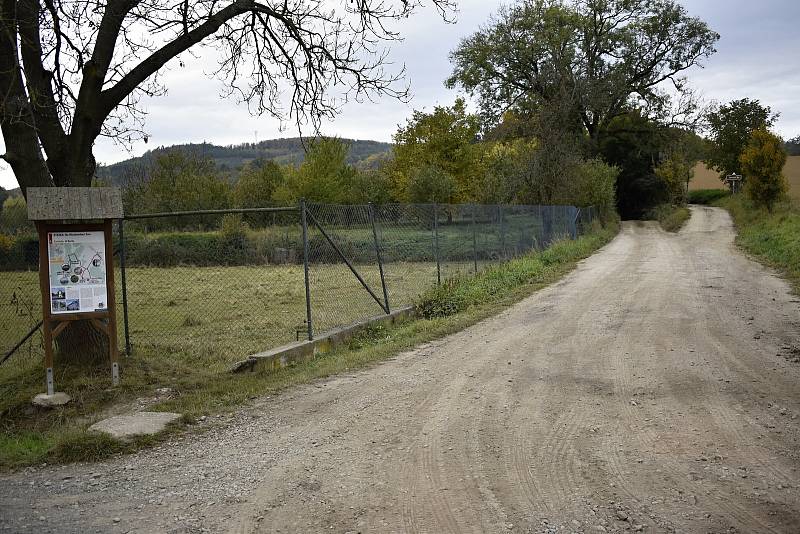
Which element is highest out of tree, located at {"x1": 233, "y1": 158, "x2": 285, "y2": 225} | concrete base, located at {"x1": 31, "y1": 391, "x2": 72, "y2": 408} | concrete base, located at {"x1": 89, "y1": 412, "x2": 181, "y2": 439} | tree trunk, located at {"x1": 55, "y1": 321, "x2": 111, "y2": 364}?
tree, located at {"x1": 233, "y1": 158, "x2": 285, "y2": 225}

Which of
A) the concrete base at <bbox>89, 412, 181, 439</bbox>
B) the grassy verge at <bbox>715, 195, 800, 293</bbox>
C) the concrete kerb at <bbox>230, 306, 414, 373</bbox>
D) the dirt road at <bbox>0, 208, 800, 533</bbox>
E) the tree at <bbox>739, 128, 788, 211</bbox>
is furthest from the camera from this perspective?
the tree at <bbox>739, 128, 788, 211</bbox>

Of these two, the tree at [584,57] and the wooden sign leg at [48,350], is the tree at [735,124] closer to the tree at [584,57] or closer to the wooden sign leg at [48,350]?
the tree at [584,57]

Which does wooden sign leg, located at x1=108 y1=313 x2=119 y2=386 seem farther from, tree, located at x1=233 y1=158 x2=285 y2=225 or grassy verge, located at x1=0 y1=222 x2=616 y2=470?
tree, located at x1=233 y1=158 x2=285 y2=225

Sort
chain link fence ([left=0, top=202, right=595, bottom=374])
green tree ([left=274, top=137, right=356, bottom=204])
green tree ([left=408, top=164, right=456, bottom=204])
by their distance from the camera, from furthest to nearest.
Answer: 1. green tree ([left=274, top=137, right=356, bottom=204])
2. green tree ([left=408, top=164, right=456, bottom=204])
3. chain link fence ([left=0, top=202, right=595, bottom=374])

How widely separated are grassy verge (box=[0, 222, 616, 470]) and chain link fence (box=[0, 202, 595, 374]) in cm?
78

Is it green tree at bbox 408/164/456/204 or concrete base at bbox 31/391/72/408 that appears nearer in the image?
concrete base at bbox 31/391/72/408

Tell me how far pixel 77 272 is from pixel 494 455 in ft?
16.7

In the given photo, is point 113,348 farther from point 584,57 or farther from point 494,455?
point 584,57

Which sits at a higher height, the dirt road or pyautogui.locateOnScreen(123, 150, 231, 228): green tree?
pyautogui.locateOnScreen(123, 150, 231, 228): green tree

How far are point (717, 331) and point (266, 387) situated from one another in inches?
253

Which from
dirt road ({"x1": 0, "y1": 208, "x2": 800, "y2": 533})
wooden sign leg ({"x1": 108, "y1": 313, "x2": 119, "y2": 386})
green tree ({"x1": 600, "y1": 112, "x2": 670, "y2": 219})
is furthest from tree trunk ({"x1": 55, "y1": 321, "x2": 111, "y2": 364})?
green tree ({"x1": 600, "y1": 112, "x2": 670, "y2": 219})

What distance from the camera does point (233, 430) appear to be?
609 centimetres

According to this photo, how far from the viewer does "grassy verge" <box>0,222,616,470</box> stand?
5.69 m

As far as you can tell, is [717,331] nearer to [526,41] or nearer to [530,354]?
[530,354]
